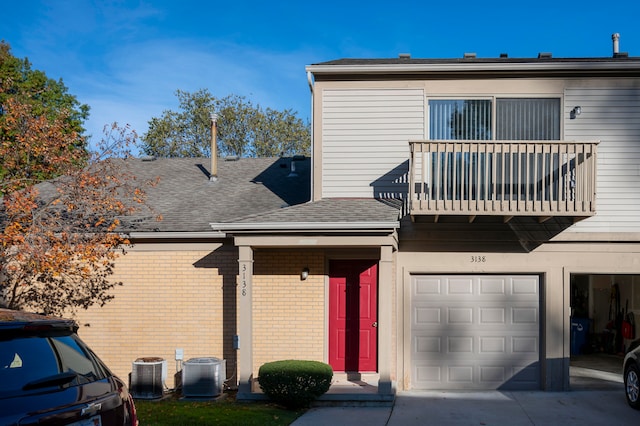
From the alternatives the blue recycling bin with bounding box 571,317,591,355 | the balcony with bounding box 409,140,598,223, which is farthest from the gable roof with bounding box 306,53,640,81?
the blue recycling bin with bounding box 571,317,591,355

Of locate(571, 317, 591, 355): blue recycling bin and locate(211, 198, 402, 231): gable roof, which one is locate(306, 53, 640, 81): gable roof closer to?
locate(211, 198, 402, 231): gable roof

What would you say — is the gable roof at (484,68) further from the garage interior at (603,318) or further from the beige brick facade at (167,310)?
the garage interior at (603,318)

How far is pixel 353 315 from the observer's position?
40.1 ft

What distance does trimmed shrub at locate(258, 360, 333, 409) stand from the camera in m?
9.89

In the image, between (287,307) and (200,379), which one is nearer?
(200,379)

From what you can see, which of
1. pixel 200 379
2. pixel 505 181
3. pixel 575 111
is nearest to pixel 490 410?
pixel 505 181

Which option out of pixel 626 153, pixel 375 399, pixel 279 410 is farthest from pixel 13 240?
pixel 626 153

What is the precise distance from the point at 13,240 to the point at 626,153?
10.7 m

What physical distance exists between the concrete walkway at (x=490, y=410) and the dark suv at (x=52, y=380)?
489 cm

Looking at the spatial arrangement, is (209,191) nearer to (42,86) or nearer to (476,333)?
(476,333)

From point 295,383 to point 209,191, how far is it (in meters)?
6.11

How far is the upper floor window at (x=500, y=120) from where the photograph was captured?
1189cm

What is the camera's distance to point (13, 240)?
1021 cm

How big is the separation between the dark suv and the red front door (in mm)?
7446
